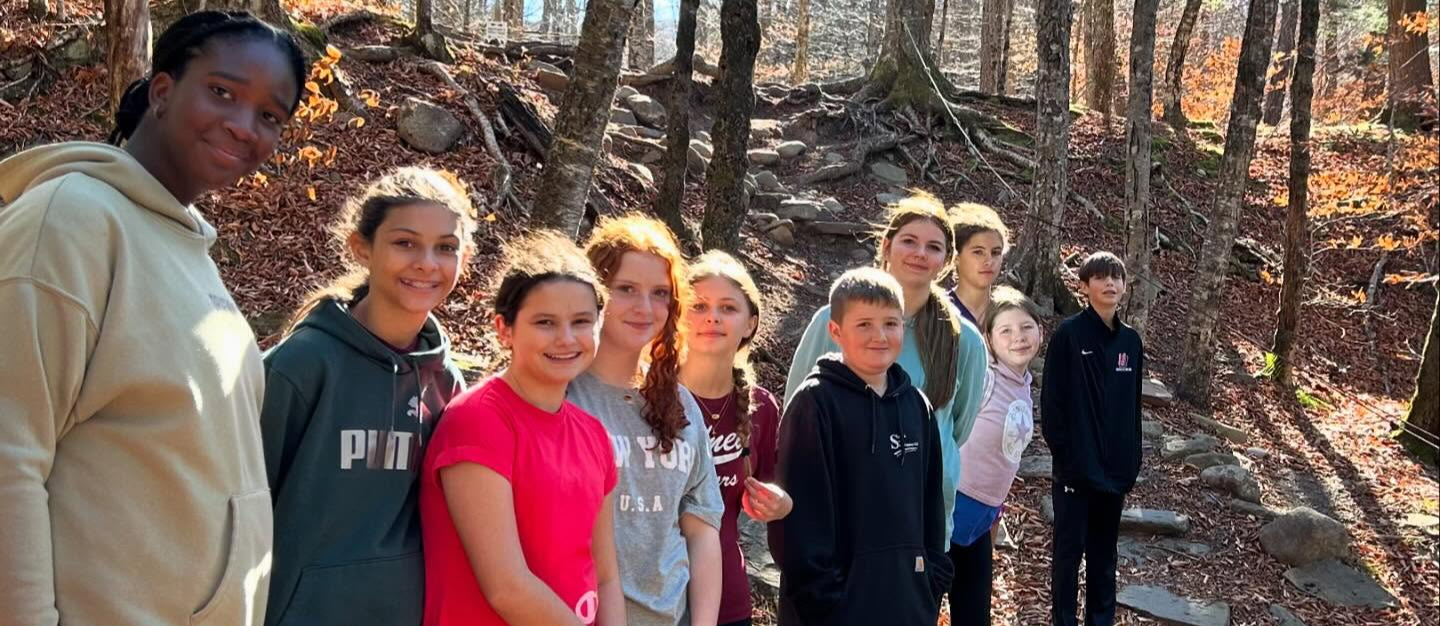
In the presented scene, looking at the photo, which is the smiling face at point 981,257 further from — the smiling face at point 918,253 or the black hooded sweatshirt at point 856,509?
the black hooded sweatshirt at point 856,509

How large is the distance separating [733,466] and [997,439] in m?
1.71

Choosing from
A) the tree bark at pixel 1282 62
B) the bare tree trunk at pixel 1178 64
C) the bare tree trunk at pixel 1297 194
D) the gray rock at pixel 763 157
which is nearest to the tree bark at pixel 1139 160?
the bare tree trunk at pixel 1297 194

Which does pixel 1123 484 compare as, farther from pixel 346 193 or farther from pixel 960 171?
pixel 960 171

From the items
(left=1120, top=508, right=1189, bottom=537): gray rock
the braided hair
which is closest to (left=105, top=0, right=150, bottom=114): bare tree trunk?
the braided hair

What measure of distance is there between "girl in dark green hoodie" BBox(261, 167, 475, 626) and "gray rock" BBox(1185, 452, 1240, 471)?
7391 mm

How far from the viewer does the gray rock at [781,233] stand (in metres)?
11.3

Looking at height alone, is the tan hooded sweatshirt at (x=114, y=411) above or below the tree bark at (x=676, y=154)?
below

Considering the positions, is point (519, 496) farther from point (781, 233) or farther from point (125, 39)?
point (781, 233)

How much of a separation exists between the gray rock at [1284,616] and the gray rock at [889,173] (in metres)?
8.84

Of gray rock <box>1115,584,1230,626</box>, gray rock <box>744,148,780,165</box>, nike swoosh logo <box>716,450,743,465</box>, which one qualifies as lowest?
gray rock <box>1115,584,1230,626</box>

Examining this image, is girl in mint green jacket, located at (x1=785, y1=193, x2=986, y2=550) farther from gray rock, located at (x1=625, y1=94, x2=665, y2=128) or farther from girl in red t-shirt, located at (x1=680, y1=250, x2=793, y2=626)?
gray rock, located at (x1=625, y1=94, x2=665, y2=128)

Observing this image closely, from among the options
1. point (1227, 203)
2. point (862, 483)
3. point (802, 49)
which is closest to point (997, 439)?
point (862, 483)

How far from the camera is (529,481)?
2.06 meters

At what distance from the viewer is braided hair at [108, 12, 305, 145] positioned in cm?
167
